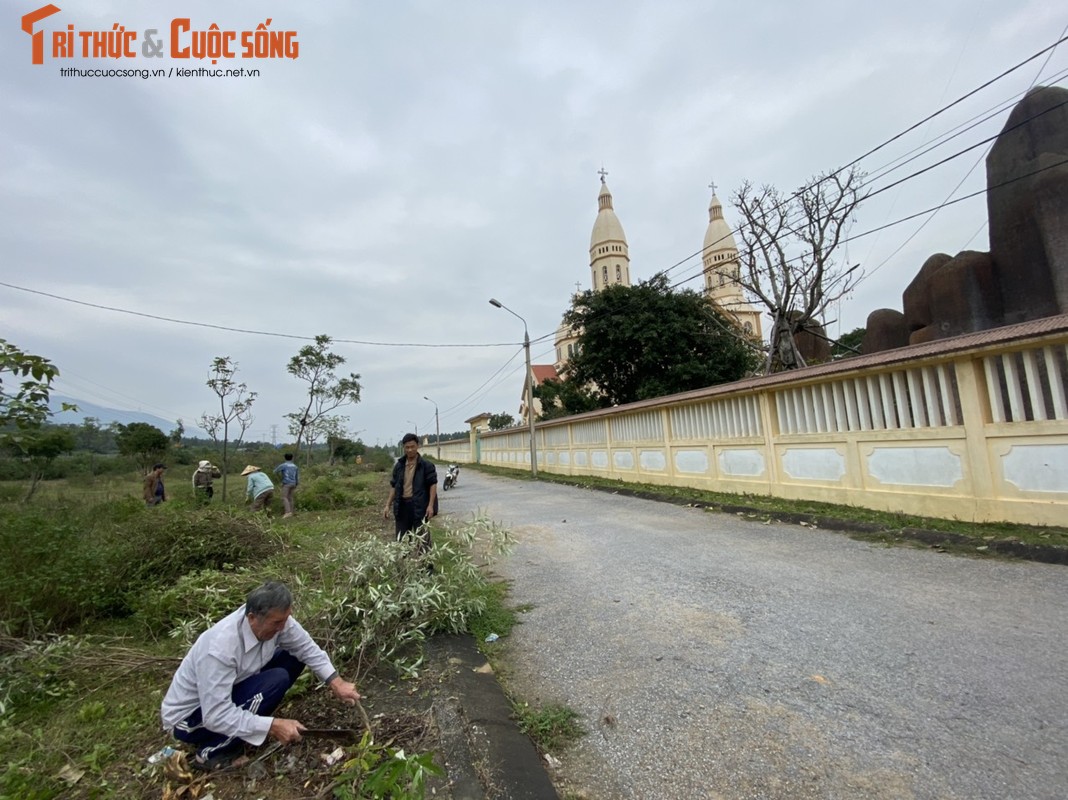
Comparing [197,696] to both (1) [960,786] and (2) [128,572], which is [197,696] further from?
(2) [128,572]

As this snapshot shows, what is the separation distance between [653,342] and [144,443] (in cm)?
2141

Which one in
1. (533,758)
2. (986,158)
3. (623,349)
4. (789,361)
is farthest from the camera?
(623,349)

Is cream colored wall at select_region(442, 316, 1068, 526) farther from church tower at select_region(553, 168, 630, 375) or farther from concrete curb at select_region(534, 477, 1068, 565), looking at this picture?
church tower at select_region(553, 168, 630, 375)

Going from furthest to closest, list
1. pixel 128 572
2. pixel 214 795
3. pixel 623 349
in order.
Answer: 1. pixel 623 349
2. pixel 128 572
3. pixel 214 795

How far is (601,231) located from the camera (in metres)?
51.1

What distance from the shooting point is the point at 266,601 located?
7.20 feet

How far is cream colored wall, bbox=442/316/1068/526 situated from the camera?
488cm

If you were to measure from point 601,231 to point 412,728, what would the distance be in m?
53.1

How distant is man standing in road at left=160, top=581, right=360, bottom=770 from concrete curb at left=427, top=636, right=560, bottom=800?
1.73 ft

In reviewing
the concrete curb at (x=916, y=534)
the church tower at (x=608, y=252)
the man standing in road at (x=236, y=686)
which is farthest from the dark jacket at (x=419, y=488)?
the church tower at (x=608, y=252)

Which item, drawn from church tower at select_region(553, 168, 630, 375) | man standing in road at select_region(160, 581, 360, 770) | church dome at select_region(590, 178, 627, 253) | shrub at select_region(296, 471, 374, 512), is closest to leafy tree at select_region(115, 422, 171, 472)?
shrub at select_region(296, 471, 374, 512)

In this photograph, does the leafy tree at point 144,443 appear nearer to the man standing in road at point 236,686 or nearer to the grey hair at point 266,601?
the man standing in road at point 236,686

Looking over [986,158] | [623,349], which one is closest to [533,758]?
[986,158]

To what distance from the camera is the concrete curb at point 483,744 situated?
6.24 ft
